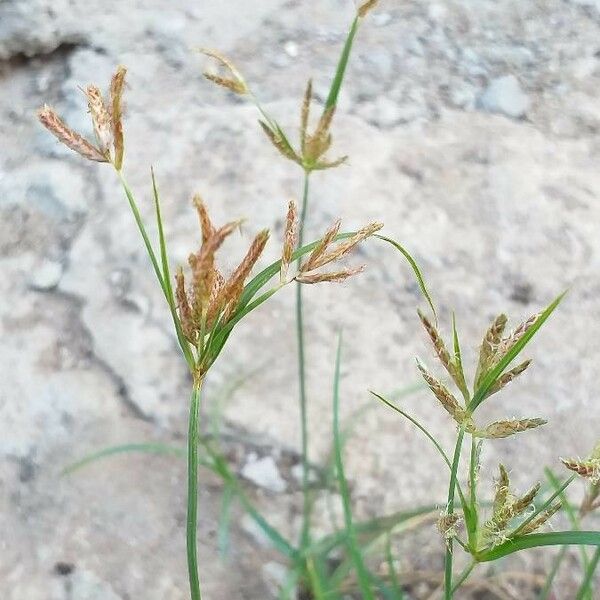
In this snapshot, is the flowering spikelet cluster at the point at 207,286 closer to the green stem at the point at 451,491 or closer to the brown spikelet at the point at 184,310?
the brown spikelet at the point at 184,310

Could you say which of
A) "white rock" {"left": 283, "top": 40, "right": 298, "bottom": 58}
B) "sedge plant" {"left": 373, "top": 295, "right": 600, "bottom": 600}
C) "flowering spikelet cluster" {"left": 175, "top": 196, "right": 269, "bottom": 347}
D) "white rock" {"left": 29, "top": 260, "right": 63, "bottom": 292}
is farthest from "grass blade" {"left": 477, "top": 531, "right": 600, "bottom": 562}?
"white rock" {"left": 283, "top": 40, "right": 298, "bottom": 58}

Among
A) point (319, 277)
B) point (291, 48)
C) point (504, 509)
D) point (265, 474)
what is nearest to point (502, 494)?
point (504, 509)

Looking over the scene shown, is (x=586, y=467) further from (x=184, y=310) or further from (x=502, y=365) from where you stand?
(x=184, y=310)

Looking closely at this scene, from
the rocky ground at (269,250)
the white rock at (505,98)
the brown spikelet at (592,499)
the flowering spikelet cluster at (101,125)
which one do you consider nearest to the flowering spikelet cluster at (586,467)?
the brown spikelet at (592,499)

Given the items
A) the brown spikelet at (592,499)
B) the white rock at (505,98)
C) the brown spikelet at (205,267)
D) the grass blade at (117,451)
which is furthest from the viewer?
the white rock at (505,98)

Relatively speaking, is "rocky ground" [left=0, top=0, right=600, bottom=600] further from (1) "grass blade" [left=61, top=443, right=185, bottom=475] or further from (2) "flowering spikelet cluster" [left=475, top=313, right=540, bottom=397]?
(2) "flowering spikelet cluster" [left=475, top=313, right=540, bottom=397]
